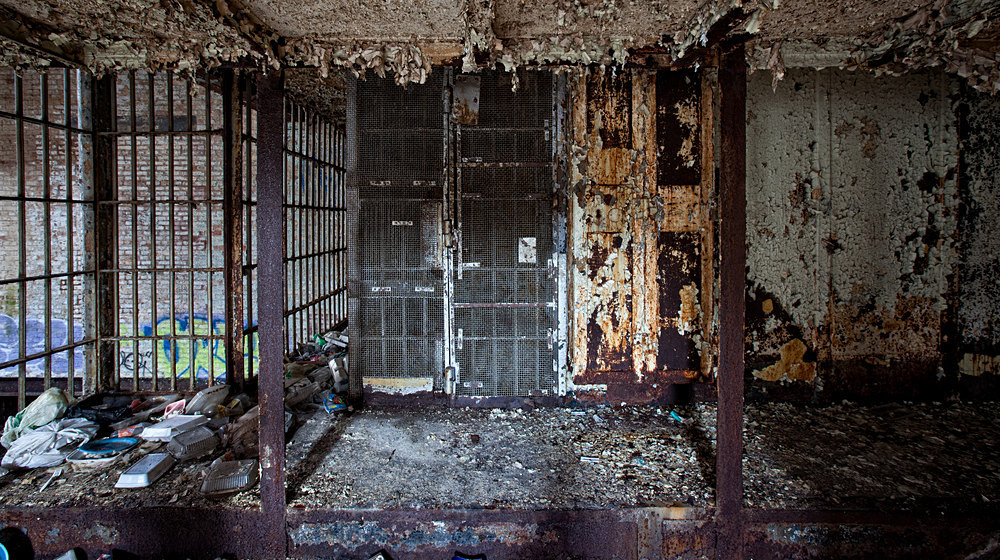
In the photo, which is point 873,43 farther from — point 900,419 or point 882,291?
point 900,419

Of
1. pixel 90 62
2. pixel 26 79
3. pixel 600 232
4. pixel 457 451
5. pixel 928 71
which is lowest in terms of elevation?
pixel 457 451

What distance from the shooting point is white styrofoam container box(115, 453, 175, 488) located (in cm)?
252

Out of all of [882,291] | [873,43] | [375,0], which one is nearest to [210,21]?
[375,0]

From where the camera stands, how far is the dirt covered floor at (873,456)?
7.79 feet

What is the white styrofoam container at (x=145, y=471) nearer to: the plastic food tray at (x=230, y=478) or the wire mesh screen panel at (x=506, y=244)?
the plastic food tray at (x=230, y=478)

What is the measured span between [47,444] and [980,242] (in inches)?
257

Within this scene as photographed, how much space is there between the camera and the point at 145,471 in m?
2.56

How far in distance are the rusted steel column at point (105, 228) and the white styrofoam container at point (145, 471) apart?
1936 millimetres

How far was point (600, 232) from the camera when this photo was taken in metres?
3.58

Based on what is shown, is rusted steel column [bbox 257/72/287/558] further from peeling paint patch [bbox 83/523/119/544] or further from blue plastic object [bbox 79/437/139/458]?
blue plastic object [bbox 79/437/139/458]

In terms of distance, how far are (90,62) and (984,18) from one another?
394 cm

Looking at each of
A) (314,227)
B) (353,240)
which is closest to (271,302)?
(353,240)

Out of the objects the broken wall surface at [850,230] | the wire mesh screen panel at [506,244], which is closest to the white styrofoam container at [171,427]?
the wire mesh screen panel at [506,244]

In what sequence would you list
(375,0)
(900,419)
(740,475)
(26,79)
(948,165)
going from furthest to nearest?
1. (26,79)
2. (948,165)
3. (900,419)
4. (740,475)
5. (375,0)
